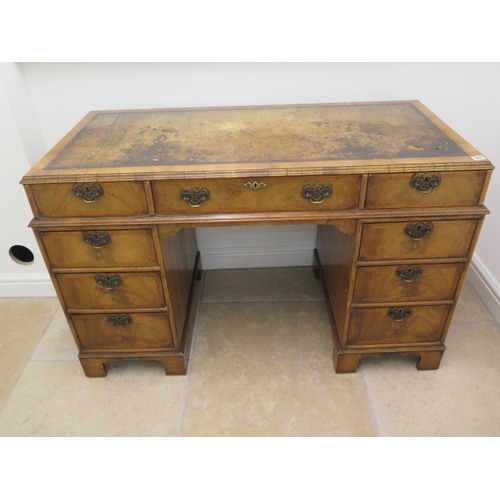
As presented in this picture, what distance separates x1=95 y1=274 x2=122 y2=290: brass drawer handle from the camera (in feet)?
4.53

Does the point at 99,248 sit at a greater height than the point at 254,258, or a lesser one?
greater

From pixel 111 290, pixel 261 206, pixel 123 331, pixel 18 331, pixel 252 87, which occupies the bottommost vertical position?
pixel 18 331

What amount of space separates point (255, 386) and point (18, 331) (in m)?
1.05

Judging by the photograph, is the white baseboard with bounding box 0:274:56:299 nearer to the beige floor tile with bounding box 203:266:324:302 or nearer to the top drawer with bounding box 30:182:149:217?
the beige floor tile with bounding box 203:266:324:302

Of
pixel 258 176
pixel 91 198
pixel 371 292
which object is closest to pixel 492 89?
pixel 371 292

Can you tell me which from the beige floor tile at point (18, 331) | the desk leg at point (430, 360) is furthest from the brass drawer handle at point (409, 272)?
the beige floor tile at point (18, 331)

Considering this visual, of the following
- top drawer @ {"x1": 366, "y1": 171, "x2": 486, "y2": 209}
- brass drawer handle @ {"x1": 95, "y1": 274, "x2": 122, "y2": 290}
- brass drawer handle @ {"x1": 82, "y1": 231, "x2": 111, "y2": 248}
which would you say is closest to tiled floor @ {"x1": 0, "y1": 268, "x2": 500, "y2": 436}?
brass drawer handle @ {"x1": 95, "y1": 274, "x2": 122, "y2": 290}

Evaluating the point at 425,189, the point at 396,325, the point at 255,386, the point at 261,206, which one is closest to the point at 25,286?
the point at 255,386

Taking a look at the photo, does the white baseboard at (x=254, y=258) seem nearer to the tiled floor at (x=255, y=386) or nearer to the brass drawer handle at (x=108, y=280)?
the tiled floor at (x=255, y=386)

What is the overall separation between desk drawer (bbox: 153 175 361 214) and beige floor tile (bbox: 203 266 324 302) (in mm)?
784

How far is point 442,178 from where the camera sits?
3.94 feet

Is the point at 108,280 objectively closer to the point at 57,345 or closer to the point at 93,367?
the point at 93,367

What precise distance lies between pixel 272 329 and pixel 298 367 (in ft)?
0.72

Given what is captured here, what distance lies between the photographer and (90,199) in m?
1.22
